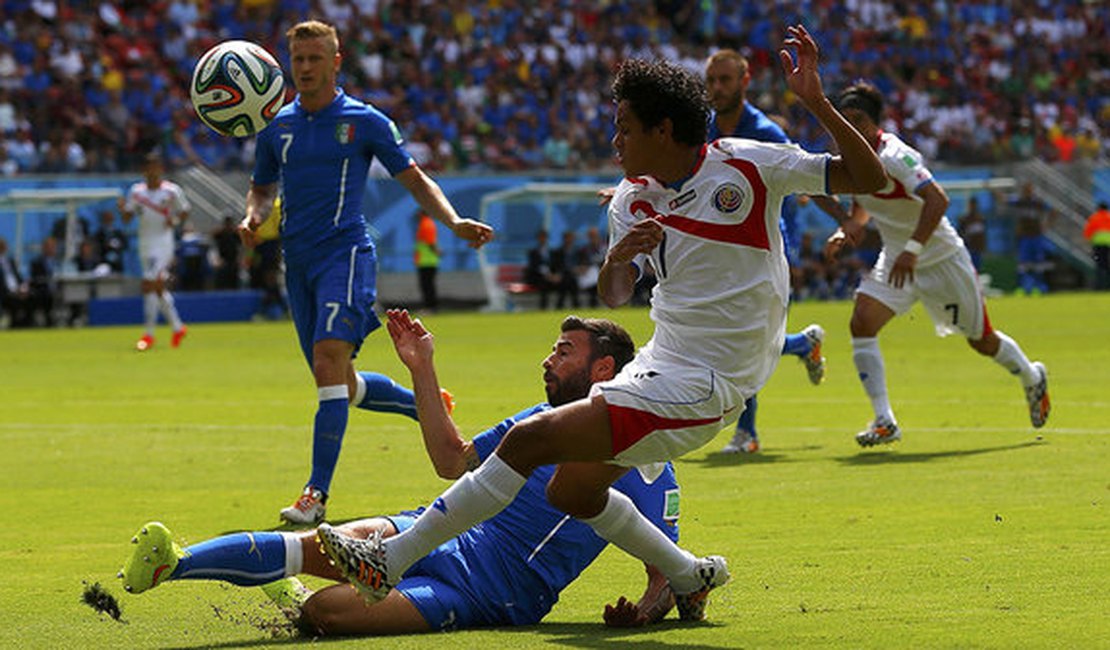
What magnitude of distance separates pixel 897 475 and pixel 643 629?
5067mm

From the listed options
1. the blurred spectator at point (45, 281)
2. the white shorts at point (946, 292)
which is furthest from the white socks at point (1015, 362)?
the blurred spectator at point (45, 281)

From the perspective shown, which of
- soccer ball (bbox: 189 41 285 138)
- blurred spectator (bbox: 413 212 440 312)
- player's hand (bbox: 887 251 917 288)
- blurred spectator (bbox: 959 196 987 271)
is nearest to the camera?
soccer ball (bbox: 189 41 285 138)

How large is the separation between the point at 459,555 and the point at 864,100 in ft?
23.2

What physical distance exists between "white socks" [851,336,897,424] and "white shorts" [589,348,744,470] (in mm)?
6814

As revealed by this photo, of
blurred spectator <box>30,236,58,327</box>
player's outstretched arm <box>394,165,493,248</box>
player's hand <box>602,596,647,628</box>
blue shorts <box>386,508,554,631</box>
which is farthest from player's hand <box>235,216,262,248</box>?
blurred spectator <box>30,236,58,327</box>

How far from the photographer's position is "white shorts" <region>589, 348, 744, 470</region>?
634 centimetres

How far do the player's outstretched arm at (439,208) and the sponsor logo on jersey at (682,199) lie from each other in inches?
119

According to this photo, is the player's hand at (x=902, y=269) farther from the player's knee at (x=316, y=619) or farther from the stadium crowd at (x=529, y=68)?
the stadium crowd at (x=529, y=68)

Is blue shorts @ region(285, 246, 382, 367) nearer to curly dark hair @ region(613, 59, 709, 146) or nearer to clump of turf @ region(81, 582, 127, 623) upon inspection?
clump of turf @ region(81, 582, 127, 623)

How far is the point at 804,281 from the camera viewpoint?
41969mm

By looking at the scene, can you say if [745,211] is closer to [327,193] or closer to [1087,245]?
[327,193]

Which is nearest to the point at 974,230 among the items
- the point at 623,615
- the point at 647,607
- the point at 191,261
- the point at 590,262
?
the point at 590,262

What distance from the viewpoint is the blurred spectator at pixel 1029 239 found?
143ft

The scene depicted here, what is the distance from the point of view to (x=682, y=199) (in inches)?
260
